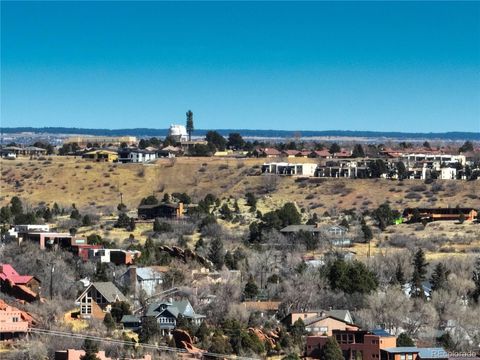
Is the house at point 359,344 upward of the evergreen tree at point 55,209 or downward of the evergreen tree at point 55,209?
downward

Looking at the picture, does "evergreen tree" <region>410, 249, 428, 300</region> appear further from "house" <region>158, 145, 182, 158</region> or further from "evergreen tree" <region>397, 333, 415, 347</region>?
"house" <region>158, 145, 182, 158</region>

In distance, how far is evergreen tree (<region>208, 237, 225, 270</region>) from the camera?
54.1 m

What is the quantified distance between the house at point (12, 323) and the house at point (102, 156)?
181ft

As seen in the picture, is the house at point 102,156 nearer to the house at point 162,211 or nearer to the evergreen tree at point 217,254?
the house at point 162,211

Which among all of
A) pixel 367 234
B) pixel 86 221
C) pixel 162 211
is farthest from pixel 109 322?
pixel 162 211

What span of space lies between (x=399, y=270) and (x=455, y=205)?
25.7 meters

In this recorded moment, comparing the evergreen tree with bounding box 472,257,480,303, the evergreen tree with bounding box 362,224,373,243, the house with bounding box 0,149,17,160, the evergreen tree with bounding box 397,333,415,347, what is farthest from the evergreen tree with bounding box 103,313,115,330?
the house with bounding box 0,149,17,160

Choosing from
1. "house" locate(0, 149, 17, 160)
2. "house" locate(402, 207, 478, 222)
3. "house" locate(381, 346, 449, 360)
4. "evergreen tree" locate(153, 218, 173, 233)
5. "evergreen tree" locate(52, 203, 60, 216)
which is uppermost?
"house" locate(0, 149, 17, 160)

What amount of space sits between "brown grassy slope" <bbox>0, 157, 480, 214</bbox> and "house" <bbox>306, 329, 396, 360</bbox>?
36.1m

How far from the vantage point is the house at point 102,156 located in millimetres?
96938

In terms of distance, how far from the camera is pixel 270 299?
47.7 meters

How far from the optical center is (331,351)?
1537 inches

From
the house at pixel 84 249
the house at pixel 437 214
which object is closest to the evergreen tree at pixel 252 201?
the house at pixel 437 214

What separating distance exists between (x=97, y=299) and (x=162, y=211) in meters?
26.3
